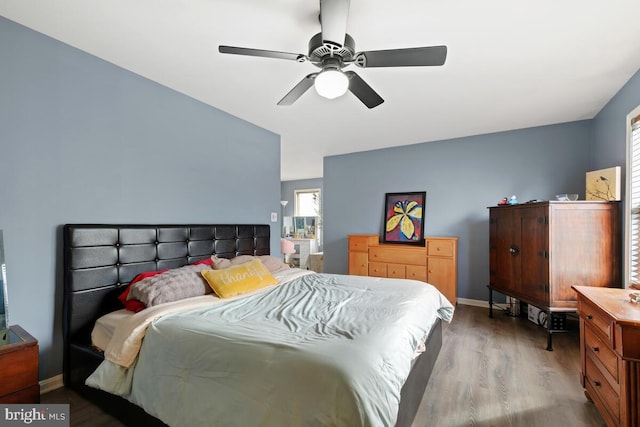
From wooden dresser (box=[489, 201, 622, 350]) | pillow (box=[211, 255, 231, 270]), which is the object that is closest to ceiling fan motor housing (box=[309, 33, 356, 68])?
pillow (box=[211, 255, 231, 270])

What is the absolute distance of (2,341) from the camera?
4.88ft

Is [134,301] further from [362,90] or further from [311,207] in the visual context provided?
[311,207]

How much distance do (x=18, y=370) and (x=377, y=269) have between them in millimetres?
3880

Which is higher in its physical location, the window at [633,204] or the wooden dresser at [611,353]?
the window at [633,204]

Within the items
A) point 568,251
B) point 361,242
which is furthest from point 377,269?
point 568,251

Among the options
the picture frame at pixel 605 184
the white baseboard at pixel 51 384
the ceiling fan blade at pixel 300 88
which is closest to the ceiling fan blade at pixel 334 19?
the ceiling fan blade at pixel 300 88

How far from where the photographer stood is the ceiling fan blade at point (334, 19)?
132 cm

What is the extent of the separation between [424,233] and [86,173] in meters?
4.22

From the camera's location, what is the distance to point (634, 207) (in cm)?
243

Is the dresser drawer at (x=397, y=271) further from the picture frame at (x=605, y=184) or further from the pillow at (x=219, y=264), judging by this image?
the pillow at (x=219, y=264)

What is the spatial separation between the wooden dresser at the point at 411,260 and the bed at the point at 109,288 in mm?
1633

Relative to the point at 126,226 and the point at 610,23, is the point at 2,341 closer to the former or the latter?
the point at 126,226

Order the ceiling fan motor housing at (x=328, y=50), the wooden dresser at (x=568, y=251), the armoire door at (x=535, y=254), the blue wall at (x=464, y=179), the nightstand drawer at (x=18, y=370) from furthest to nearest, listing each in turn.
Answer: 1. the blue wall at (x=464, y=179)
2. the armoire door at (x=535, y=254)
3. the wooden dresser at (x=568, y=251)
4. the ceiling fan motor housing at (x=328, y=50)
5. the nightstand drawer at (x=18, y=370)

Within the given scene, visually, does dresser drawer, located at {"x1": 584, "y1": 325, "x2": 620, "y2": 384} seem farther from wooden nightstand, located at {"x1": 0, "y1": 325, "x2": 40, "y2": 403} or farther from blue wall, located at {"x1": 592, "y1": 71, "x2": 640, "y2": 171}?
wooden nightstand, located at {"x1": 0, "y1": 325, "x2": 40, "y2": 403}
